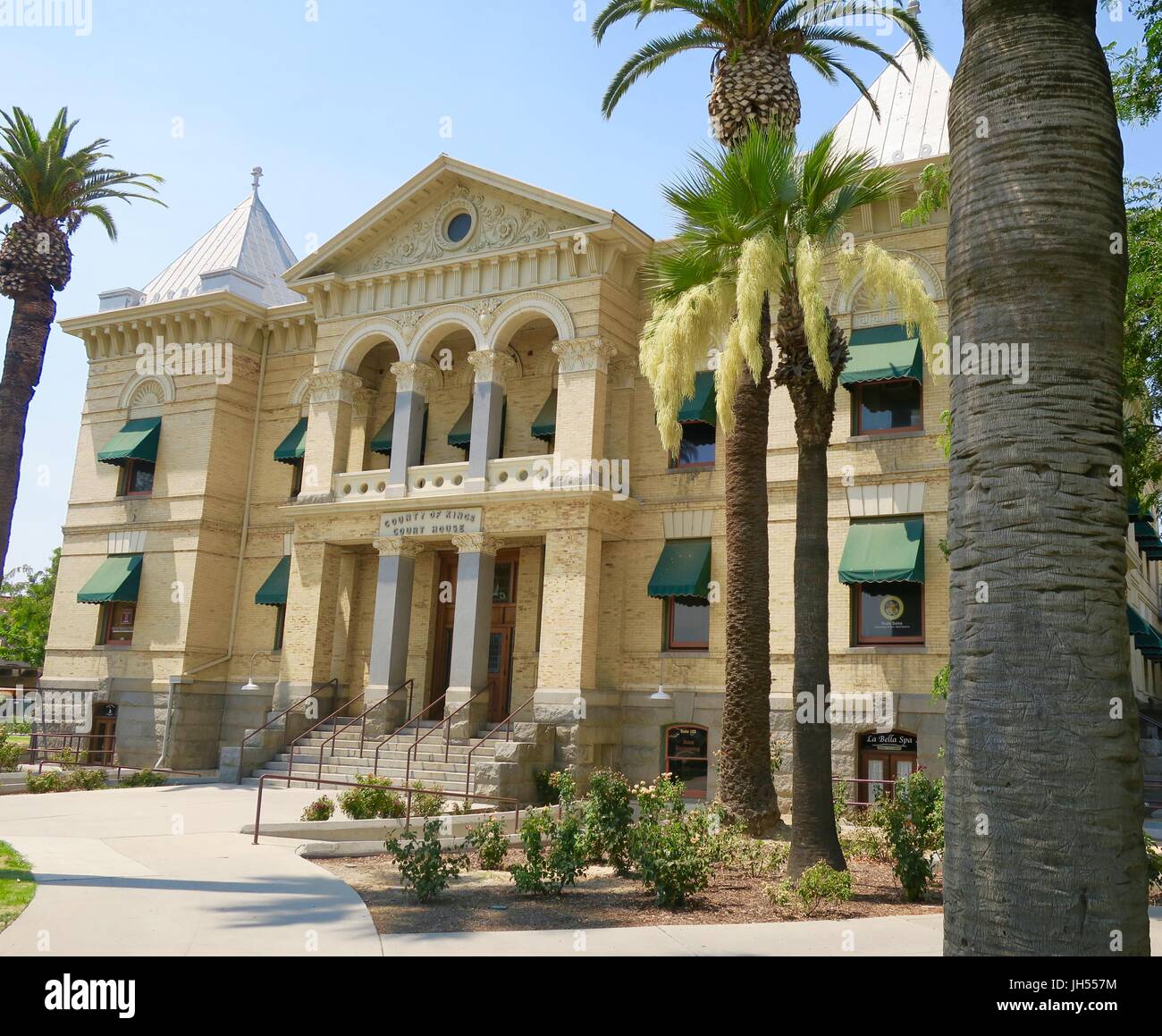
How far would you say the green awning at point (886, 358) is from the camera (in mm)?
21938

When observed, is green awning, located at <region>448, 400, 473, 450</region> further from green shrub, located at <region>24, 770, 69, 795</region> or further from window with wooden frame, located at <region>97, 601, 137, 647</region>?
green shrub, located at <region>24, 770, 69, 795</region>

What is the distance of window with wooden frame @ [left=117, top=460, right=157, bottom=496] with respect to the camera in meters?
32.2

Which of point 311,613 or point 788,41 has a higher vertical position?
point 788,41

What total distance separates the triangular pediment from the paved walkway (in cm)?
1709

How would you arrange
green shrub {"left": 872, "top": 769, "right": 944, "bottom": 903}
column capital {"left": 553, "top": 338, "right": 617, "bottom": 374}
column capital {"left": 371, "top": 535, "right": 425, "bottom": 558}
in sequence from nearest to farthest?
green shrub {"left": 872, "top": 769, "right": 944, "bottom": 903}, column capital {"left": 553, "top": 338, "right": 617, "bottom": 374}, column capital {"left": 371, "top": 535, "right": 425, "bottom": 558}

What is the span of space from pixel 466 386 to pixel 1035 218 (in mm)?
24821

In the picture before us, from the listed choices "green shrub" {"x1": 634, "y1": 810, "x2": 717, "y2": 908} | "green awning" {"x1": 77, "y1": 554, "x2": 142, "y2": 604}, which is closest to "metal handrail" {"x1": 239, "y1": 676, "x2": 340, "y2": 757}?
"green awning" {"x1": 77, "y1": 554, "x2": 142, "y2": 604}

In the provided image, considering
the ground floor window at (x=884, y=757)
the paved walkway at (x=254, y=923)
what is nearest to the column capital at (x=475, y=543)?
the ground floor window at (x=884, y=757)

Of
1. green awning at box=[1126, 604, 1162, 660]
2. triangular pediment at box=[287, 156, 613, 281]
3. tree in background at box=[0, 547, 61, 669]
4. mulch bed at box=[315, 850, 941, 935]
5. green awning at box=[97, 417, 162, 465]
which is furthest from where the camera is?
tree in background at box=[0, 547, 61, 669]

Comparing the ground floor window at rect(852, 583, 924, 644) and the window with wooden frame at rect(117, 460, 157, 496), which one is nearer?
the ground floor window at rect(852, 583, 924, 644)

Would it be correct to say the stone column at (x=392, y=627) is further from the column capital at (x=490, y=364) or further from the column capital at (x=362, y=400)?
the column capital at (x=362, y=400)

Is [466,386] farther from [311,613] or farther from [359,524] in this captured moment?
[311,613]

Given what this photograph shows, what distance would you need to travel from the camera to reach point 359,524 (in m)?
27.6
